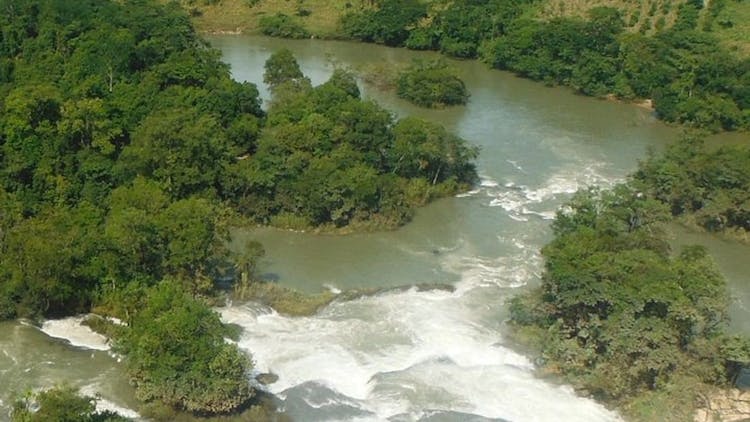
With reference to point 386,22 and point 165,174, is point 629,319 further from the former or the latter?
point 386,22

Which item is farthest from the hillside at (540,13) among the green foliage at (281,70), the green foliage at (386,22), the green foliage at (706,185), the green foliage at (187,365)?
the green foliage at (187,365)

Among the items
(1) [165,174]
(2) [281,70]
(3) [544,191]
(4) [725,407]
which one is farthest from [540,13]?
(4) [725,407]

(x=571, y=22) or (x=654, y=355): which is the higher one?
(x=571, y=22)

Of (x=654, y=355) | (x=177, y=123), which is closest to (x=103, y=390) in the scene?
(x=177, y=123)

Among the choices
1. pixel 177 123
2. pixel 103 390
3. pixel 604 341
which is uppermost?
pixel 177 123

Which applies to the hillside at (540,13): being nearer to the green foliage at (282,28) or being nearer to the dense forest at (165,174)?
the green foliage at (282,28)

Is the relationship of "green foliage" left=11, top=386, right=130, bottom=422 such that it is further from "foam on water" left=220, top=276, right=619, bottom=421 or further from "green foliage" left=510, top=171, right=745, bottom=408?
"green foliage" left=510, top=171, right=745, bottom=408

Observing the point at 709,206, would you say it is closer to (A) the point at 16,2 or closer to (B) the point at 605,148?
(B) the point at 605,148
